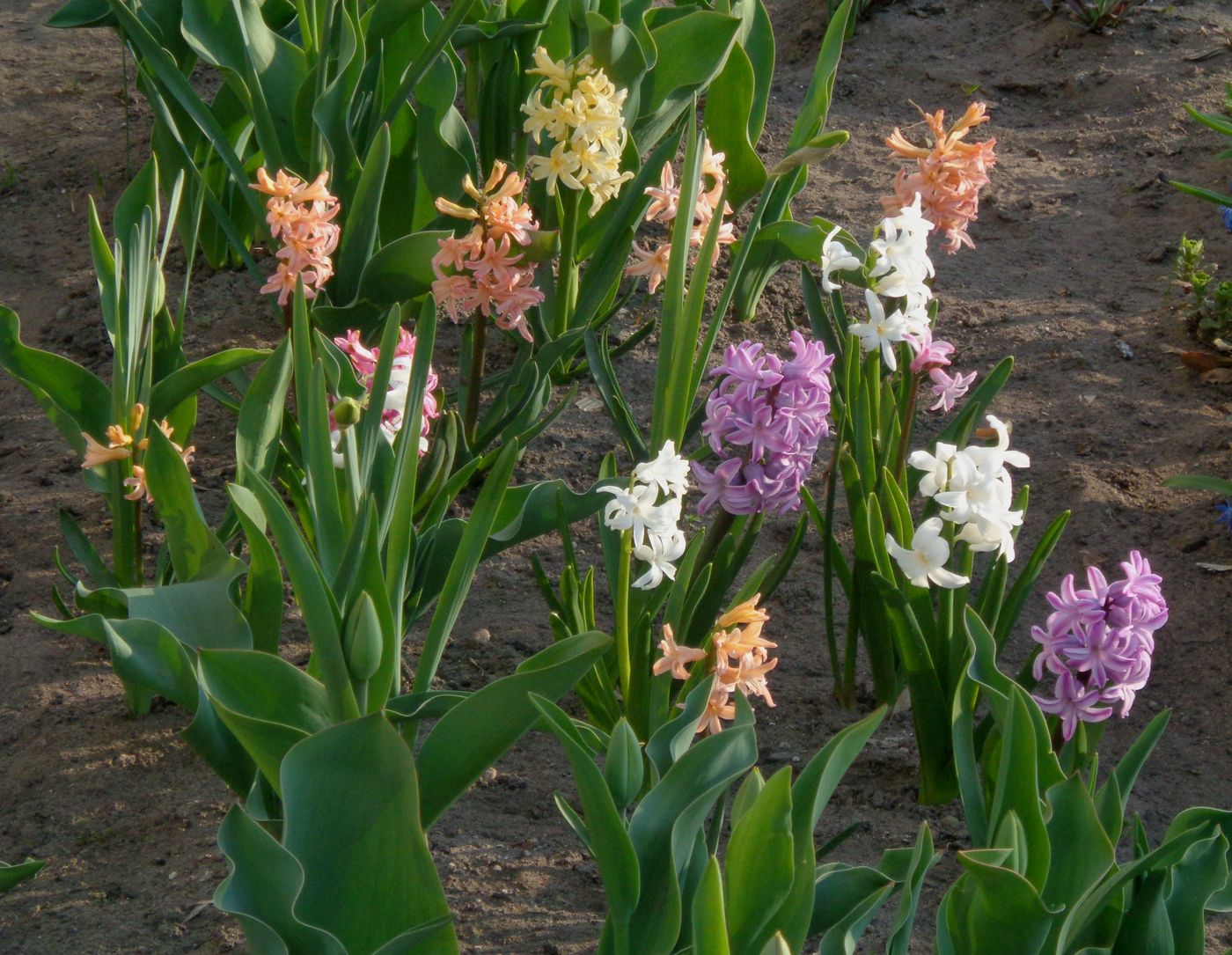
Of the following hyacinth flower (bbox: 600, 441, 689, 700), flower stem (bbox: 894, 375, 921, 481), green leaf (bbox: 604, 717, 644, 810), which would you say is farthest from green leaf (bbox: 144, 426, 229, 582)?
flower stem (bbox: 894, 375, 921, 481)

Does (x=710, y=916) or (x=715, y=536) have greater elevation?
(x=715, y=536)

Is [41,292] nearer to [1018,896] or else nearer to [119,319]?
[119,319]

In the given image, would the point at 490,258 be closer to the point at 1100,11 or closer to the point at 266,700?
the point at 266,700

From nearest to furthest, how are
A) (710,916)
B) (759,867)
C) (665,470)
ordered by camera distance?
(710,916) → (759,867) → (665,470)

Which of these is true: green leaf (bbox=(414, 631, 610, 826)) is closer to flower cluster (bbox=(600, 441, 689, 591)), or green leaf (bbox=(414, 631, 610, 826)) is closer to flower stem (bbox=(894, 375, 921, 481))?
flower cluster (bbox=(600, 441, 689, 591))

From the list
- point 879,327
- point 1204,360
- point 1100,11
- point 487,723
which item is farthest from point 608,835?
point 1100,11

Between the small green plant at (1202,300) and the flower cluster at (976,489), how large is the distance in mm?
1562

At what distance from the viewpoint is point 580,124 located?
203 centimetres

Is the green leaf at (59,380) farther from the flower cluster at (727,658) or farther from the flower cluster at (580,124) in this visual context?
the flower cluster at (727,658)

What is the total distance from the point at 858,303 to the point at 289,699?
1988 millimetres

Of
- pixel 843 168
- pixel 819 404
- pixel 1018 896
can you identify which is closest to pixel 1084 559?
pixel 819 404

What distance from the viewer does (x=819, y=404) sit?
1.60 metres

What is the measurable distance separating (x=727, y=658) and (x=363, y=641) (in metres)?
0.41

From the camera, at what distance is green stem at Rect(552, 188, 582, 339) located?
233cm
